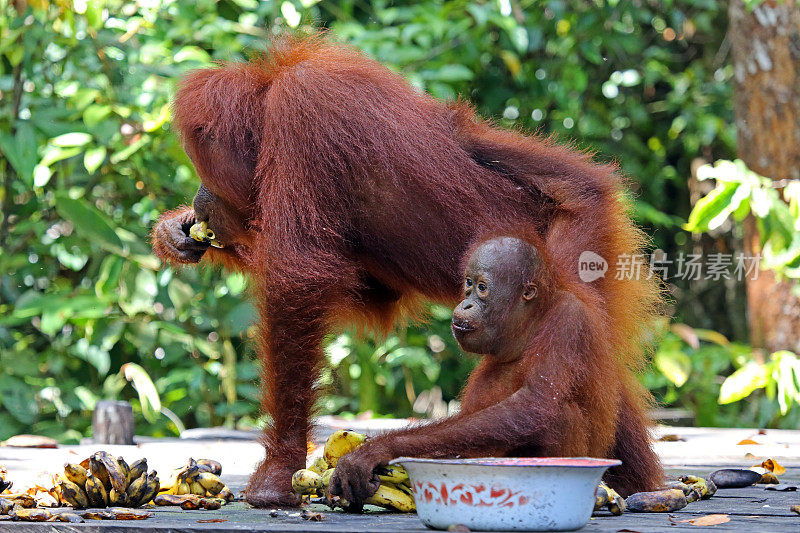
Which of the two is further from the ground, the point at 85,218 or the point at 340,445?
the point at 85,218

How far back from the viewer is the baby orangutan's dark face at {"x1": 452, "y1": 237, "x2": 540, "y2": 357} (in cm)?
207

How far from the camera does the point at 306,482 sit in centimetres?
212

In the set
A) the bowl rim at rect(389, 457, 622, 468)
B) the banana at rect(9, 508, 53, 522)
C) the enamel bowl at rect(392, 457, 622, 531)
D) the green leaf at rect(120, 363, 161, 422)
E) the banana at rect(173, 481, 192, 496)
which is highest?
the bowl rim at rect(389, 457, 622, 468)

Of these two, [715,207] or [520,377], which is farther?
[715,207]

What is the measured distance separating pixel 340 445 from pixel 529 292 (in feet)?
2.15

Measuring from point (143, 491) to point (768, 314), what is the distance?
3692mm

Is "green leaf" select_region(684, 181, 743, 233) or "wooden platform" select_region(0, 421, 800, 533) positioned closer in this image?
"wooden platform" select_region(0, 421, 800, 533)

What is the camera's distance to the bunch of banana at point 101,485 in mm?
2072

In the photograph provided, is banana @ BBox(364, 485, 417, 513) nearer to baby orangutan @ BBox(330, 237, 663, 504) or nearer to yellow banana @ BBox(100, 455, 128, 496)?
baby orangutan @ BBox(330, 237, 663, 504)

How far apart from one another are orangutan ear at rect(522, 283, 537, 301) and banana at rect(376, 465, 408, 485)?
47cm

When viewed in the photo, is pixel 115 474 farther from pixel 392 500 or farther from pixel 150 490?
pixel 392 500

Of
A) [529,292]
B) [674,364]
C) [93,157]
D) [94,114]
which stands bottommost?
[674,364]

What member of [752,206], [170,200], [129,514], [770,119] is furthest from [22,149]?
[770,119]

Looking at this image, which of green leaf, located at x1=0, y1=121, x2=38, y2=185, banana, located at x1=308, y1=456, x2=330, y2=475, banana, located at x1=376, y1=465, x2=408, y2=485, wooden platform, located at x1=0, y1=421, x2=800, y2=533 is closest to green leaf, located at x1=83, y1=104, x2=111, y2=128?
green leaf, located at x1=0, y1=121, x2=38, y2=185
